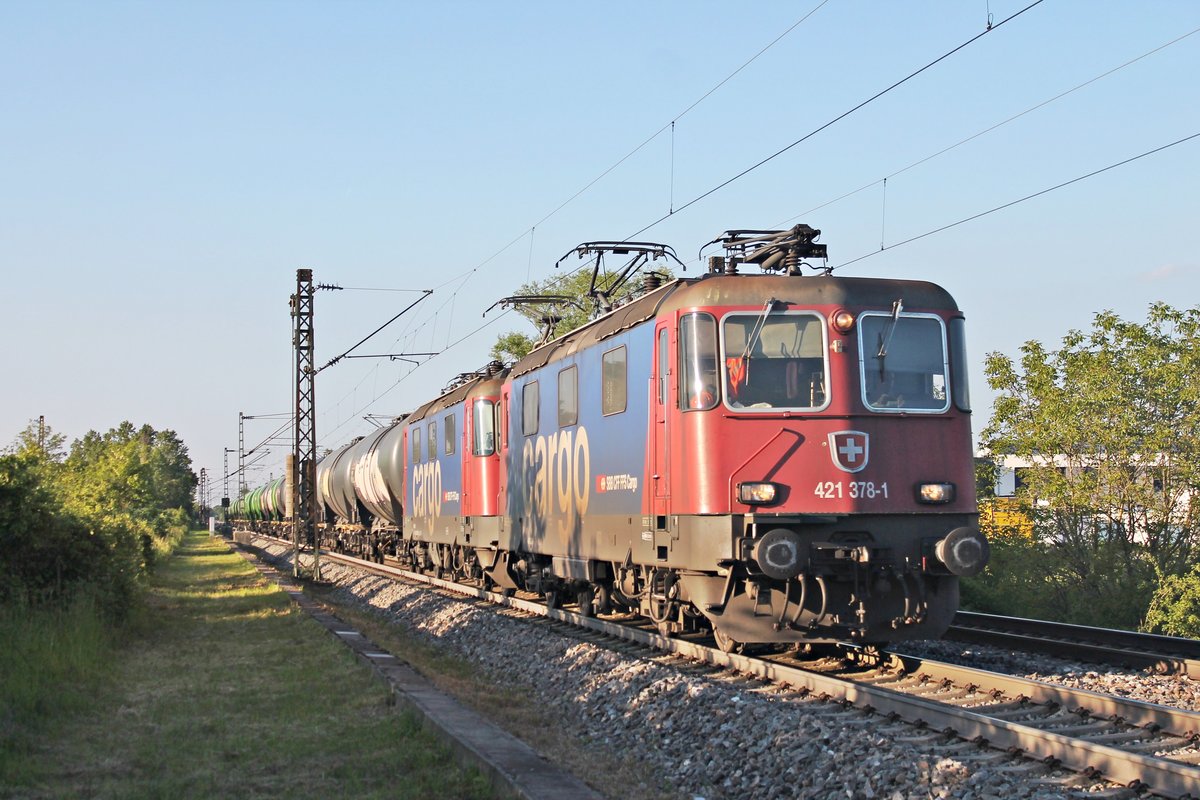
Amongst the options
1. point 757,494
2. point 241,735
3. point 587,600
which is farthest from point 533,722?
point 587,600

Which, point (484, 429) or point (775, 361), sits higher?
point (484, 429)

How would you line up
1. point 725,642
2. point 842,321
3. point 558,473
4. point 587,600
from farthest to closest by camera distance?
point 587,600, point 558,473, point 725,642, point 842,321

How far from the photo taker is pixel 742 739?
8141 millimetres

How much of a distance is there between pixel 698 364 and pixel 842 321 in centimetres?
133

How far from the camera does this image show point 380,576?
26.9 meters

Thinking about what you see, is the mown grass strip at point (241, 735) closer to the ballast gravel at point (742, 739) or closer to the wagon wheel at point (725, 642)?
the ballast gravel at point (742, 739)

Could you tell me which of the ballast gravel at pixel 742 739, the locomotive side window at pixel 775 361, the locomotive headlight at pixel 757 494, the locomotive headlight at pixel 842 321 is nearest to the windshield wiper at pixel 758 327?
the locomotive side window at pixel 775 361

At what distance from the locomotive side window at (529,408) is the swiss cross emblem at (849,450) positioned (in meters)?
6.67

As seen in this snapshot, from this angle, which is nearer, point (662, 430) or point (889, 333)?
point (889, 333)

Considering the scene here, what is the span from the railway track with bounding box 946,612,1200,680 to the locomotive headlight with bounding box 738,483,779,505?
11.4 feet

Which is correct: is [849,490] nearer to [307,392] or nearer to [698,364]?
[698,364]

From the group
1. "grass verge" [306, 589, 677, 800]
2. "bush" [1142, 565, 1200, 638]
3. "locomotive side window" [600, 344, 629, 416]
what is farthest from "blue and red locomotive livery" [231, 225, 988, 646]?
"bush" [1142, 565, 1200, 638]

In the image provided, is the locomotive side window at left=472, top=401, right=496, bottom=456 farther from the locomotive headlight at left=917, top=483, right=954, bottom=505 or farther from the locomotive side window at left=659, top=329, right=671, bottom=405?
the locomotive headlight at left=917, top=483, right=954, bottom=505

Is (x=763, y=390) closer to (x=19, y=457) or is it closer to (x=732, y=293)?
(x=732, y=293)
